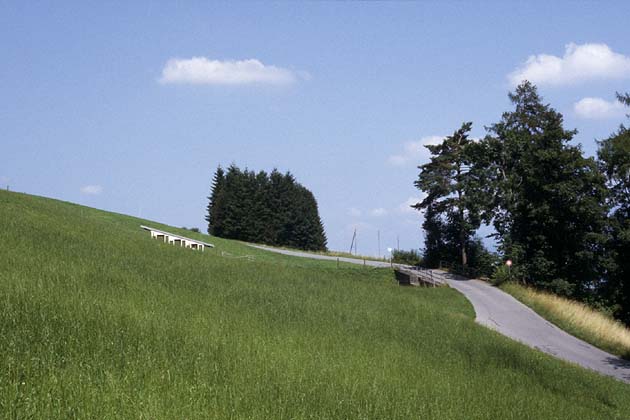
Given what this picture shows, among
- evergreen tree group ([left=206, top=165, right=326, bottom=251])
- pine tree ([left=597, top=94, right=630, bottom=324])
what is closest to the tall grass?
pine tree ([left=597, top=94, right=630, bottom=324])

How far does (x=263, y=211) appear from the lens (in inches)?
3691

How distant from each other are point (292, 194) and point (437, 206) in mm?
45613

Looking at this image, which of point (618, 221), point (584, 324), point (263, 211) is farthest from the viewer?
point (263, 211)

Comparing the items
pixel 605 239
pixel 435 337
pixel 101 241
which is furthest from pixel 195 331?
pixel 605 239

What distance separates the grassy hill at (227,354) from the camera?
891 cm

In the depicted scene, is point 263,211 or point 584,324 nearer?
point 584,324

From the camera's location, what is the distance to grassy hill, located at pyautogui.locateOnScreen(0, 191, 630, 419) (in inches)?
351

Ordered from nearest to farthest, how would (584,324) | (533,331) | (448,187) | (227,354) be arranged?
(227,354) < (533,331) < (584,324) < (448,187)

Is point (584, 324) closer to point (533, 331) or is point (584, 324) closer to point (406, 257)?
point (533, 331)

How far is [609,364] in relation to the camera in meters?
26.0

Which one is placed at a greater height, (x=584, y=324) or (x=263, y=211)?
(x=263, y=211)

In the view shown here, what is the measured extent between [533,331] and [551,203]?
18104 millimetres

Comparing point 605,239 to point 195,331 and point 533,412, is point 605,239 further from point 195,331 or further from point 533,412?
point 195,331

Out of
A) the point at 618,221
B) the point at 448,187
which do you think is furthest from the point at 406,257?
the point at 618,221
